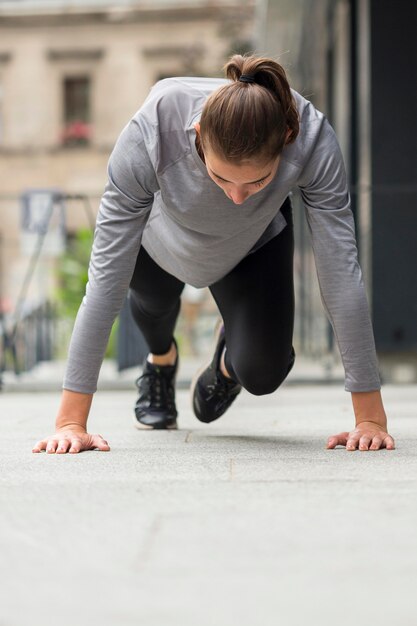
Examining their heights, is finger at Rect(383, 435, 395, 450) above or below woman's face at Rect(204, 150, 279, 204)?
below

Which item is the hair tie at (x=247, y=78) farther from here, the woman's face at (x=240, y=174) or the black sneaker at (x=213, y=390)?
the black sneaker at (x=213, y=390)

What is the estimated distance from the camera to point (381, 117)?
269 inches

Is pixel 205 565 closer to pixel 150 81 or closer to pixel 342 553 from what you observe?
pixel 342 553

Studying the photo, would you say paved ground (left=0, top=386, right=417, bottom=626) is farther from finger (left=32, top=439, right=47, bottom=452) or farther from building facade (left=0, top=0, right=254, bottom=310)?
building facade (left=0, top=0, right=254, bottom=310)

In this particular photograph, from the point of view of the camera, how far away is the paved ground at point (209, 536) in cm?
125

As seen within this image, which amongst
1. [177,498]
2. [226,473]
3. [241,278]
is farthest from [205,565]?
[241,278]

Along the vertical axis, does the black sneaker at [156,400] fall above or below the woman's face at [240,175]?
below

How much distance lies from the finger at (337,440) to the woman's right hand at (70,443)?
1.86ft

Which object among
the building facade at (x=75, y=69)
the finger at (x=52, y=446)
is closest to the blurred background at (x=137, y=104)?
the building facade at (x=75, y=69)

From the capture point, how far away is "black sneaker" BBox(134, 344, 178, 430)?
3398 millimetres

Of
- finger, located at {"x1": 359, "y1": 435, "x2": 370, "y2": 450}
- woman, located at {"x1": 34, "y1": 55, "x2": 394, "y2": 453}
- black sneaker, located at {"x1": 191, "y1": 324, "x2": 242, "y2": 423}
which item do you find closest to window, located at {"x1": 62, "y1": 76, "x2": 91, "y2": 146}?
black sneaker, located at {"x1": 191, "y1": 324, "x2": 242, "y2": 423}

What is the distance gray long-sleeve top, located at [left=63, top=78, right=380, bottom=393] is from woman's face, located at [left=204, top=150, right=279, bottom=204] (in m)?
0.16

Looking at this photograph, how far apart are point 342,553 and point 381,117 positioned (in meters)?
5.67

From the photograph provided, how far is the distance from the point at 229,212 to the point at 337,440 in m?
0.65
